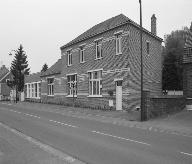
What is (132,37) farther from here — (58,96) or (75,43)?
(58,96)

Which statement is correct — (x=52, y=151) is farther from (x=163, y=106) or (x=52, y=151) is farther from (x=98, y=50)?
(x=98, y=50)

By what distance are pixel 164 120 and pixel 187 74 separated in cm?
702

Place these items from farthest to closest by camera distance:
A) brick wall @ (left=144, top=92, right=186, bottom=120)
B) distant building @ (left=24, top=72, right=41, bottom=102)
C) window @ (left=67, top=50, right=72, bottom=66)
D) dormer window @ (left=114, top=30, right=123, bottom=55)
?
distant building @ (left=24, top=72, right=41, bottom=102) < window @ (left=67, top=50, right=72, bottom=66) < dormer window @ (left=114, top=30, right=123, bottom=55) < brick wall @ (left=144, top=92, right=186, bottom=120)

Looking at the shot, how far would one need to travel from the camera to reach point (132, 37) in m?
28.7

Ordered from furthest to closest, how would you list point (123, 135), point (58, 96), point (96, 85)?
point (58, 96)
point (96, 85)
point (123, 135)

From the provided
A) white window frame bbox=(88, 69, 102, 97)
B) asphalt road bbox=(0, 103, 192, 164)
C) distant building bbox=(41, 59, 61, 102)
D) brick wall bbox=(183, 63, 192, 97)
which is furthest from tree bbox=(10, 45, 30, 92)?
asphalt road bbox=(0, 103, 192, 164)

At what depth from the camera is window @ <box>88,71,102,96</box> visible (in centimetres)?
3192

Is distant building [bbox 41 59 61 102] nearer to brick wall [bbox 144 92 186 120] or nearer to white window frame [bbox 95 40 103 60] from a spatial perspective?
white window frame [bbox 95 40 103 60]

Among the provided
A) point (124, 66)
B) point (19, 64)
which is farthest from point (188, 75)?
point (19, 64)

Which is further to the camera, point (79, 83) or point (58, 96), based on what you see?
point (58, 96)

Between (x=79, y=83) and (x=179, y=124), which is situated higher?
(x=79, y=83)

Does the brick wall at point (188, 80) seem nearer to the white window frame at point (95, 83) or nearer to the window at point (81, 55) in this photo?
the white window frame at point (95, 83)

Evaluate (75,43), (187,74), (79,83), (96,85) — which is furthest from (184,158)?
(75,43)

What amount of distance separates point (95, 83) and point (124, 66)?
5.35m
